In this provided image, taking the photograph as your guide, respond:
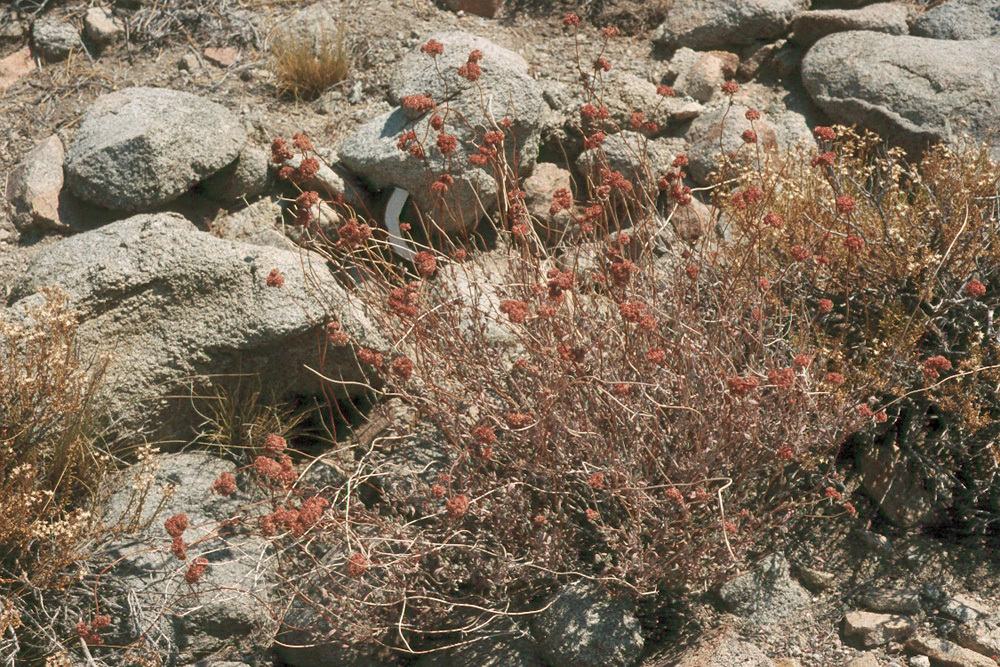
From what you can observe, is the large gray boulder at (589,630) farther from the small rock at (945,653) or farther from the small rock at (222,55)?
the small rock at (222,55)

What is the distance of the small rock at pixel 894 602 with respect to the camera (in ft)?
10.5

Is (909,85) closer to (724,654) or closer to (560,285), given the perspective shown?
(560,285)

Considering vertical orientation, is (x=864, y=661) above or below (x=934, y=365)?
below

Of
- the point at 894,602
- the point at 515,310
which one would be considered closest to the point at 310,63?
the point at 515,310

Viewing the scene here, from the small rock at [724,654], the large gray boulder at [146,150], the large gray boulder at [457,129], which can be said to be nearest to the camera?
the small rock at [724,654]

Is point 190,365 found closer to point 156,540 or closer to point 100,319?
point 100,319

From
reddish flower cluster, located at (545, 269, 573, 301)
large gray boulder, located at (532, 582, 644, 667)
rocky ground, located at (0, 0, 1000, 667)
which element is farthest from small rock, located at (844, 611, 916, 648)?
reddish flower cluster, located at (545, 269, 573, 301)

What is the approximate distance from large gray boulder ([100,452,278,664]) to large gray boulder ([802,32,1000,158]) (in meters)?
3.64

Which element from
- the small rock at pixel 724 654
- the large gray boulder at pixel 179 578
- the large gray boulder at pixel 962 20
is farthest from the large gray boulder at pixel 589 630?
the large gray boulder at pixel 962 20

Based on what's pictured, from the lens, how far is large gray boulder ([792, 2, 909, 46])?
16.5 feet

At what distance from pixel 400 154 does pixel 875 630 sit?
2860 millimetres

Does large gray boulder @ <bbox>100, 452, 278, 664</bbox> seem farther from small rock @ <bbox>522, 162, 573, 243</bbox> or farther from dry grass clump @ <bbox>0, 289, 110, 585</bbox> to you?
small rock @ <bbox>522, 162, 573, 243</bbox>

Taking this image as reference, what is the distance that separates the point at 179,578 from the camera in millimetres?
3408

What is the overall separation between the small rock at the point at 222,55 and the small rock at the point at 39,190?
1063 mm
